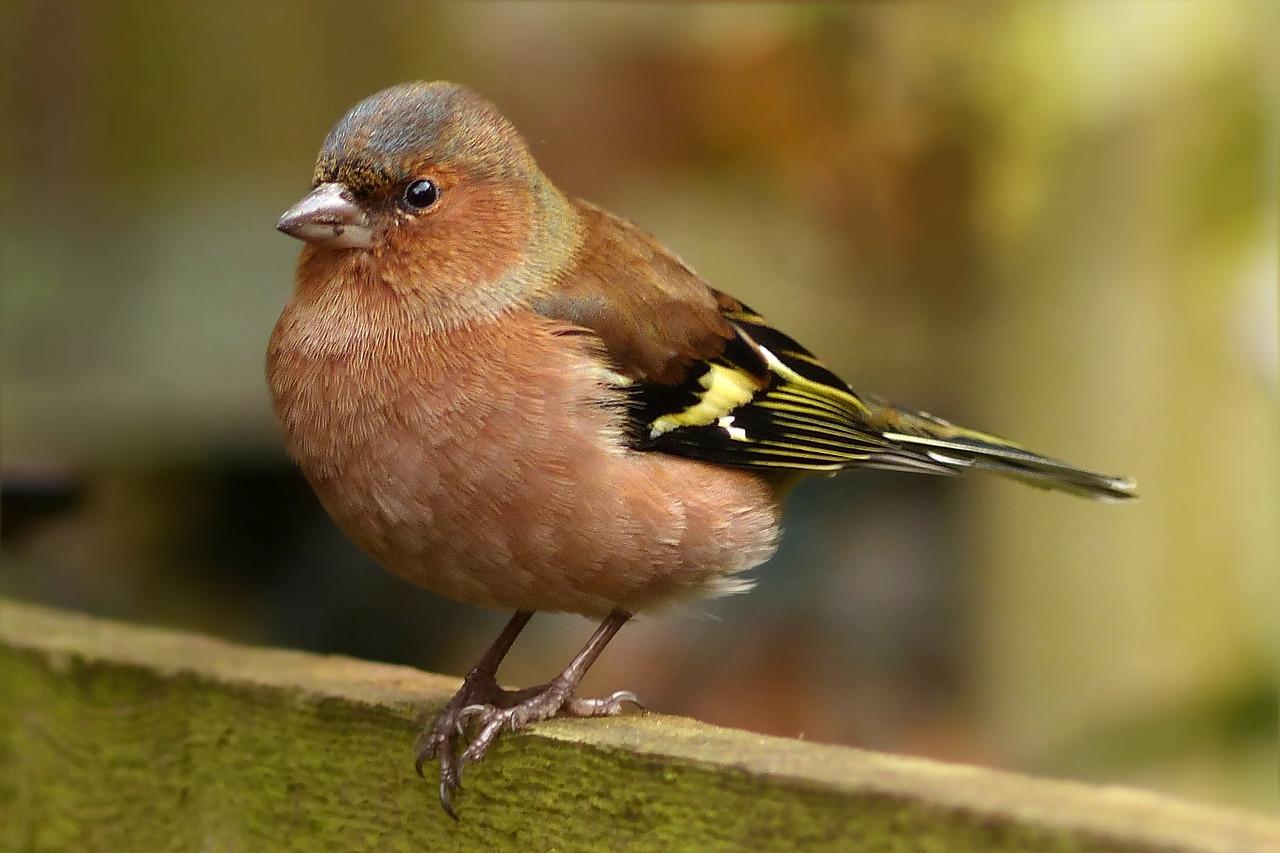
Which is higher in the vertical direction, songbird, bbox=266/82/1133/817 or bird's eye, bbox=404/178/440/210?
bird's eye, bbox=404/178/440/210

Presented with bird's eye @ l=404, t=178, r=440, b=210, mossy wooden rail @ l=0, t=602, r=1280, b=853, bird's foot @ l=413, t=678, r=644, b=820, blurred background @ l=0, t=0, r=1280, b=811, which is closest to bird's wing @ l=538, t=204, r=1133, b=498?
bird's eye @ l=404, t=178, r=440, b=210

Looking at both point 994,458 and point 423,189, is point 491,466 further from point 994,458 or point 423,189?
point 994,458

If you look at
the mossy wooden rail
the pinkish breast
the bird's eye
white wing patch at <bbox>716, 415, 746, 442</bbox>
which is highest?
the bird's eye

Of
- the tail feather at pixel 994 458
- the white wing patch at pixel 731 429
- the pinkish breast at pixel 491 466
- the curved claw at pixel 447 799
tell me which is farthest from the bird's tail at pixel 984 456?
the curved claw at pixel 447 799

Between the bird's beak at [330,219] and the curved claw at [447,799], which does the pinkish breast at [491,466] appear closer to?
the bird's beak at [330,219]

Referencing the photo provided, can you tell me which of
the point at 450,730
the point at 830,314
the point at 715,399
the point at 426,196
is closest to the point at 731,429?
the point at 715,399

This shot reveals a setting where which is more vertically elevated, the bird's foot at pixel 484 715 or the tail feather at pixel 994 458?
the tail feather at pixel 994 458

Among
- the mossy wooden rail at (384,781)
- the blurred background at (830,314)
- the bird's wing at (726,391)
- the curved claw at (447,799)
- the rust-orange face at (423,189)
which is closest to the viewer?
the mossy wooden rail at (384,781)

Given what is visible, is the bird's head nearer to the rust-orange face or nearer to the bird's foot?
the rust-orange face

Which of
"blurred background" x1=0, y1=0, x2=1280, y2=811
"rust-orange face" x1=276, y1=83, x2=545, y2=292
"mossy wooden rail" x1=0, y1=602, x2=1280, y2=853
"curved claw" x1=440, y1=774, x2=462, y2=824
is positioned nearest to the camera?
"mossy wooden rail" x1=0, y1=602, x2=1280, y2=853
